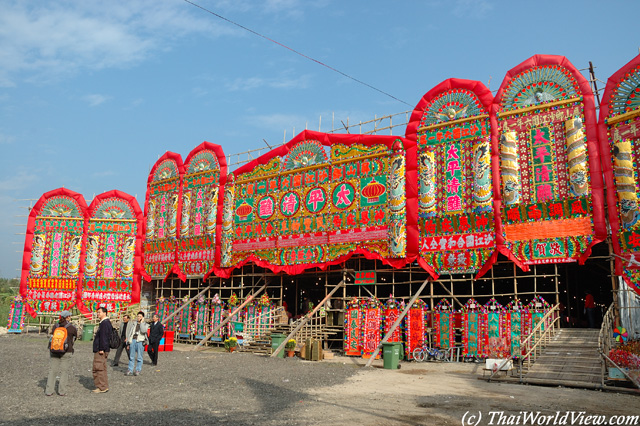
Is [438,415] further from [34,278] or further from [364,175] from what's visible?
[34,278]

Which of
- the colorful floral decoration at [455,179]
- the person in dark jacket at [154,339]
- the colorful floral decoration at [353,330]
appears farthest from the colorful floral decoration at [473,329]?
the person in dark jacket at [154,339]

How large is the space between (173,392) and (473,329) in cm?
1137

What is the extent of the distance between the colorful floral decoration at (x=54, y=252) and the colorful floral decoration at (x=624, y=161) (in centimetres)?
2803

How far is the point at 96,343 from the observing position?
1173 centimetres

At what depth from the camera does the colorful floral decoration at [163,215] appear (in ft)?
101

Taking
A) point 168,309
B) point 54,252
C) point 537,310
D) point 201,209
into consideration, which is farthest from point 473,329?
point 54,252

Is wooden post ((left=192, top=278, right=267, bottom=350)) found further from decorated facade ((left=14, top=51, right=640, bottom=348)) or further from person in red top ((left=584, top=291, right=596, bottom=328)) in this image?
person in red top ((left=584, top=291, right=596, bottom=328))

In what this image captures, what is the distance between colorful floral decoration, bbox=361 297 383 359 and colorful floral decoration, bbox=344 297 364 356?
0.60ft

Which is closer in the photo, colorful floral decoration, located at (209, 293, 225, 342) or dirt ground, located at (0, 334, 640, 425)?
dirt ground, located at (0, 334, 640, 425)

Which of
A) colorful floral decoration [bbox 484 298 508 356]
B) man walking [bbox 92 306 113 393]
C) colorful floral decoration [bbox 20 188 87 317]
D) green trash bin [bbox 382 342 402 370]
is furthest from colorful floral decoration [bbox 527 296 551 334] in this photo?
colorful floral decoration [bbox 20 188 87 317]

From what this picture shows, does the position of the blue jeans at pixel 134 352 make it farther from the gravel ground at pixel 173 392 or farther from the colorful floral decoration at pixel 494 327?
the colorful floral decoration at pixel 494 327

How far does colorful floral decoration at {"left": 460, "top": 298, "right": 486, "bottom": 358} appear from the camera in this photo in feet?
63.8

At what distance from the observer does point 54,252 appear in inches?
1296

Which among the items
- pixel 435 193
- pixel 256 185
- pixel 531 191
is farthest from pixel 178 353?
pixel 531 191
